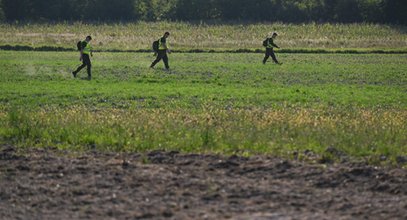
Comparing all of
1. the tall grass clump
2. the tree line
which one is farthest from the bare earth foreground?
the tree line

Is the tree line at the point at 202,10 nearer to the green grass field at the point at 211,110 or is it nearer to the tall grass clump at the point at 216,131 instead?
the green grass field at the point at 211,110

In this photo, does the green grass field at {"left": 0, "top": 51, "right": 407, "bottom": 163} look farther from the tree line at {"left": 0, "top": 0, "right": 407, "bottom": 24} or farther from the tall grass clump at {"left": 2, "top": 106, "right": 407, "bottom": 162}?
the tree line at {"left": 0, "top": 0, "right": 407, "bottom": 24}

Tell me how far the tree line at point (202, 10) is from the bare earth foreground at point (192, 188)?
84028mm

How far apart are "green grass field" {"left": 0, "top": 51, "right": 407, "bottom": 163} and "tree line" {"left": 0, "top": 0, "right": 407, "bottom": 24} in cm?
6311

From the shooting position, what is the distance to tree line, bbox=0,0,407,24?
9489 centimetres

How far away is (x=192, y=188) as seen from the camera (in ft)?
34.7

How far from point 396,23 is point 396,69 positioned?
58.2 metres

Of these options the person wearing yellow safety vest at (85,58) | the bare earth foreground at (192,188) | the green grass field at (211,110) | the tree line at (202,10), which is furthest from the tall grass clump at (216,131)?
the tree line at (202,10)

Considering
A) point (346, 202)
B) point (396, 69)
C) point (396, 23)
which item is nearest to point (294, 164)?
point (346, 202)

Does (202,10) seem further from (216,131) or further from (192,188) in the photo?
(192,188)

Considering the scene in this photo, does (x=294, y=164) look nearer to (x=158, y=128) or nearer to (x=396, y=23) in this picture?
(x=158, y=128)

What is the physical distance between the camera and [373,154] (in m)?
12.5

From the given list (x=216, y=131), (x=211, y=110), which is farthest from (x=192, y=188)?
(x=211, y=110)

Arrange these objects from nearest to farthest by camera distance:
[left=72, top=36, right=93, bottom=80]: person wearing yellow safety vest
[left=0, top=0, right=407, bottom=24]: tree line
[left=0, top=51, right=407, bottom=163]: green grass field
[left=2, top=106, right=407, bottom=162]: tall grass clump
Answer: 1. [left=2, top=106, right=407, bottom=162]: tall grass clump
2. [left=0, top=51, right=407, bottom=163]: green grass field
3. [left=72, top=36, right=93, bottom=80]: person wearing yellow safety vest
4. [left=0, top=0, right=407, bottom=24]: tree line
